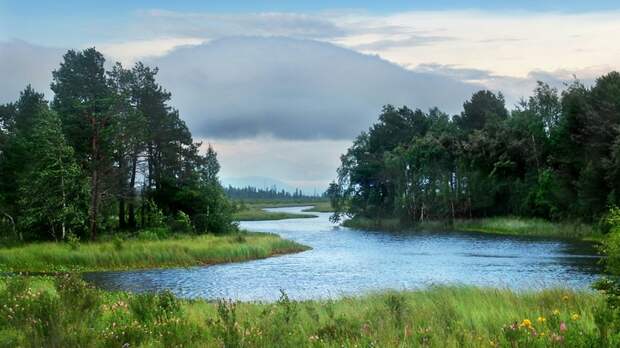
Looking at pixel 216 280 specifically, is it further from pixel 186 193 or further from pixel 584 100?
pixel 584 100

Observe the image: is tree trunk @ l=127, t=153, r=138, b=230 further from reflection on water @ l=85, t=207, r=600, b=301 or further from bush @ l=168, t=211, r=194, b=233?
reflection on water @ l=85, t=207, r=600, b=301

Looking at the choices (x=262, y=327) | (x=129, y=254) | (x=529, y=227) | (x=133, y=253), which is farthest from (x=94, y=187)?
(x=529, y=227)

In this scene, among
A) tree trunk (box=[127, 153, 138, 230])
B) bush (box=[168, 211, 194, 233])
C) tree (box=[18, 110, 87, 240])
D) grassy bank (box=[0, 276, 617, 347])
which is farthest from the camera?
tree trunk (box=[127, 153, 138, 230])

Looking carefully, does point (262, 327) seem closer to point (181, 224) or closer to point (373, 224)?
point (181, 224)

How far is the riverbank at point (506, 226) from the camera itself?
7456cm

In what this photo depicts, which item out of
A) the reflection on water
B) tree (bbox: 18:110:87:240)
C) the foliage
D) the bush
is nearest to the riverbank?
the reflection on water

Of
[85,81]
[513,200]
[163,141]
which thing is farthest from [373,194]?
[85,81]

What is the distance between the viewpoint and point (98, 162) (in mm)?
56031

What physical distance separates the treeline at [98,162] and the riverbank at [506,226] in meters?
37.4

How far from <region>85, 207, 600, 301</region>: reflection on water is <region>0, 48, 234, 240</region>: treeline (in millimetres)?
12054

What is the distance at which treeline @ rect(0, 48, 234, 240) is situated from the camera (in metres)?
52.4

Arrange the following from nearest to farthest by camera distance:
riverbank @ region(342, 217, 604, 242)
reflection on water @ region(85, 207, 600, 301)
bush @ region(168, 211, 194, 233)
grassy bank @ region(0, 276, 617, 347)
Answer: grassy bank @ region(0, 276, 617, 347) → reflection on water @ region(85, 207, 600, 301) → bush @ region(168, 211, 194, 233) → riverbank @ region(342, 217, 604, 242)

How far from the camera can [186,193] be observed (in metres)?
69.2

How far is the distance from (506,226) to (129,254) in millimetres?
56636
